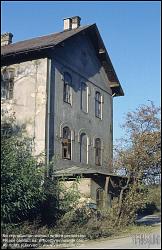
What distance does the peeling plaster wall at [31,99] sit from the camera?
2231cm

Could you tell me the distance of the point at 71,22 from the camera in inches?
1098

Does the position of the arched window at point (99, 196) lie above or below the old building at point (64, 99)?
below

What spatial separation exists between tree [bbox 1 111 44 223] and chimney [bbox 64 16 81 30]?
1338 centimetres

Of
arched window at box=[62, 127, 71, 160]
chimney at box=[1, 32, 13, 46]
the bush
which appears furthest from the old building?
the bush

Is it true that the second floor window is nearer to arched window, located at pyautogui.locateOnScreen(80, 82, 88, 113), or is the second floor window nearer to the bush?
arched window, located at pyautogui.locateOnScreen(80, 82, 88, 113)

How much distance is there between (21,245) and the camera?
13.8m

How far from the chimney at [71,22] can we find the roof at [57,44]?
942mm

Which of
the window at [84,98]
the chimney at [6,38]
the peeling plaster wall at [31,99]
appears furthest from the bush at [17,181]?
the chimney at [6,38]

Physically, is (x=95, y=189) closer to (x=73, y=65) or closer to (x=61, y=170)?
(x=61, y=170)

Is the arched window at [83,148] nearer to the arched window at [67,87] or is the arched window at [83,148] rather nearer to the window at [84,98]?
the window at [84,98]

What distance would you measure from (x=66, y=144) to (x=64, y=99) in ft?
8.40

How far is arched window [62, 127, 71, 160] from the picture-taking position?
23819 millimetres

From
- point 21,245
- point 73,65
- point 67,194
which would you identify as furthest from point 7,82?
point 21,245

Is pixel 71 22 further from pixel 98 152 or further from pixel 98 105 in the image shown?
pixel 98 152
